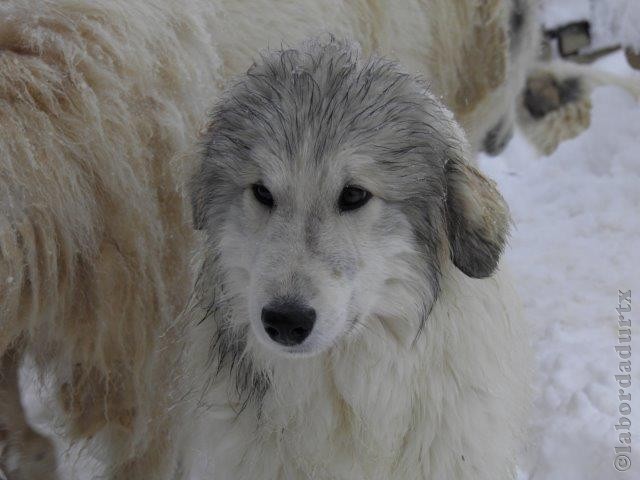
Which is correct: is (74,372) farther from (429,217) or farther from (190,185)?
(429,217)

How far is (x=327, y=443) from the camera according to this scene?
2.61 m

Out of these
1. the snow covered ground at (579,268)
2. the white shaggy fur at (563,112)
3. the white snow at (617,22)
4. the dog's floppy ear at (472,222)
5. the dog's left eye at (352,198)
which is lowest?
the snow covered ground at (579,268)

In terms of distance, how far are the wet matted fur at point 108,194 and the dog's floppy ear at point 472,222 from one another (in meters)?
0.17

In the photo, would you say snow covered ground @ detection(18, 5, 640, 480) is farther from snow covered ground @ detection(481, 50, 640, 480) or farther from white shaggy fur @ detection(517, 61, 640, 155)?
white shaggy fur @ detection(517, 61, 640, 155)

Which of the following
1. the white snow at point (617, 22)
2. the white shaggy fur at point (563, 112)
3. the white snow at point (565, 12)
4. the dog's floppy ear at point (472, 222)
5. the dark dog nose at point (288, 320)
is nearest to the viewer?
the dark dog nose at point (288, 320)

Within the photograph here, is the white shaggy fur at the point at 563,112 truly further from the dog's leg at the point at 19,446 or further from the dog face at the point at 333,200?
the dog's leg at the point at 19,446

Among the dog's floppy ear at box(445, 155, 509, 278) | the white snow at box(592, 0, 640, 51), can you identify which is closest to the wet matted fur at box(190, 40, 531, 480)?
the dog's floppy ear at box(445, 155, 509, 278)

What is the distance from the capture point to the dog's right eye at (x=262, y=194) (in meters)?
2.36

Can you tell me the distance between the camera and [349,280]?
7.38 ft

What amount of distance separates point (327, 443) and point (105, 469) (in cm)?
110

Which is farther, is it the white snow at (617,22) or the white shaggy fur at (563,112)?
the white snow at (617,22)

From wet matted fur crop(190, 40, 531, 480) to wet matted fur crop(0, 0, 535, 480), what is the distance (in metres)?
0.13
